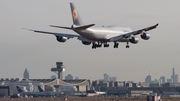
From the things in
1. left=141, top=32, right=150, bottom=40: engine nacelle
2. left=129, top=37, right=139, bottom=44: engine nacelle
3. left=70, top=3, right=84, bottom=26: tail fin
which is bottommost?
left=129, top=37, right=139, bottom=44: engine nacelle

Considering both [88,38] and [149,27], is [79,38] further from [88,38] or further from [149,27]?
[149,27]

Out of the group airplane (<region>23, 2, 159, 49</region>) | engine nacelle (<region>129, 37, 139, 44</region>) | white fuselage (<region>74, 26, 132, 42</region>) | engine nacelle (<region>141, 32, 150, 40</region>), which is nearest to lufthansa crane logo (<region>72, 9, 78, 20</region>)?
airplane (<region>23, 2, 159, 49</region>)

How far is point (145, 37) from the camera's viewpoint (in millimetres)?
102875

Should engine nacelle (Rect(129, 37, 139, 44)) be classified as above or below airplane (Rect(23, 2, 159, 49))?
below

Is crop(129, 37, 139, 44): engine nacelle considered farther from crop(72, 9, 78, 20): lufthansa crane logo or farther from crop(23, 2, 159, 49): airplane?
crop(72, 9, 78, 20): lufthansa crane logo

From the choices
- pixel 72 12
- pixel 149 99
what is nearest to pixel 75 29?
pixel 72 12

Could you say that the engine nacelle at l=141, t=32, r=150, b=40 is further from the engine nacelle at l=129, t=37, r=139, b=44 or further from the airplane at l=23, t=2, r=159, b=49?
the engine nacelle at l=129, t=37, r=139, b=44

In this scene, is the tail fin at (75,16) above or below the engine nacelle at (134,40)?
above

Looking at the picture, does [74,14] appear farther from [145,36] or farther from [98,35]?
[145,36]

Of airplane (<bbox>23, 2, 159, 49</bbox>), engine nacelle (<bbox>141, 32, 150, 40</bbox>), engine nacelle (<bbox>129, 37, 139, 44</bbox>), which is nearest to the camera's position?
airplane (<bbox>23, 2, 159, 49</bbox>)

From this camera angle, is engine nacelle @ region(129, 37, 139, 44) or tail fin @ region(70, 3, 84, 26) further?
engine nacelle @ region(129, 37, 139, 44)

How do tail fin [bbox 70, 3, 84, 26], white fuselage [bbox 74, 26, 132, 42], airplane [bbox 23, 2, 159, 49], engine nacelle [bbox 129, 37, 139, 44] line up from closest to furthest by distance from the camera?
tail fin [bbox 70, 3, 84, 26]
airplane [bbox 23, 2, 159, 49]
white fuselage [bbox 74, 26, 132, 42]
engine nacelle [bbox 129, 37, 139, 44]

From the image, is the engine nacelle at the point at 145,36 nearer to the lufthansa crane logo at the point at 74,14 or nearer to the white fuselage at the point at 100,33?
the white fuselage at the point at 100,33

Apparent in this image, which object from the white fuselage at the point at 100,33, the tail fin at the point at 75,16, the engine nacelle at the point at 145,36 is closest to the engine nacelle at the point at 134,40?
the engine nacelle at the point at 145,36
